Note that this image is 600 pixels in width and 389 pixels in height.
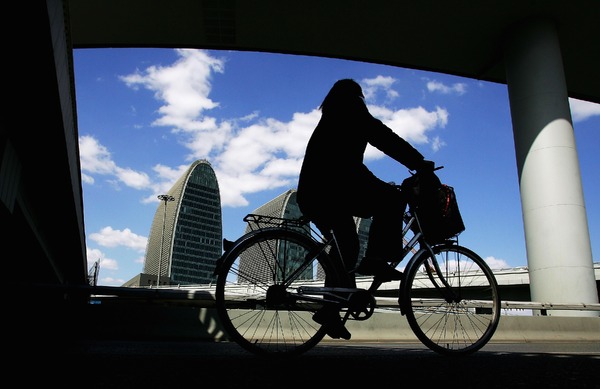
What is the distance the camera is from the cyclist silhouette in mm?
3555

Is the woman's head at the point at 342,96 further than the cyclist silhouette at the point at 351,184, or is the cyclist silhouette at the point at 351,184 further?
the woman's head at the point at 342,96

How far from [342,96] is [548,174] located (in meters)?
11.0

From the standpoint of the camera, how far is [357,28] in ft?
49.8

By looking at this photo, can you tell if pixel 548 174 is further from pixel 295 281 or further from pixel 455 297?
pixel 295 281

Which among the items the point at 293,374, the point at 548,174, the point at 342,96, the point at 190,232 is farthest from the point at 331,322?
the point at 190,232

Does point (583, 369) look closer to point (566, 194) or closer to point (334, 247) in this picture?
point (334, 247)

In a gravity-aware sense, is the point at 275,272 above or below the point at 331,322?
above

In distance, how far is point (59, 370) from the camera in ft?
7.16

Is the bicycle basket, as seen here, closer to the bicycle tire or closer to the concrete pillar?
the bicycle tire

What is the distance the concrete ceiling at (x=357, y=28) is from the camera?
14.1 metres

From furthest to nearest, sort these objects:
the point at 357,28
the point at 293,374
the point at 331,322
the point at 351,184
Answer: the point at 357,28 → the point at 351,184 → the point at 331,322 → the point at 293,374

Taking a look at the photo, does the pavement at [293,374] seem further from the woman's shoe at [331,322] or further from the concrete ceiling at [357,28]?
the concrete ceiling at [357,28]

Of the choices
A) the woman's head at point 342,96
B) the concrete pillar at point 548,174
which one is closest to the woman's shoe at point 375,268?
the woman's head at point 342,96

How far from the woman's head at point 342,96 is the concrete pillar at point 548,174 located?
10314mm
